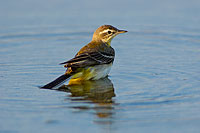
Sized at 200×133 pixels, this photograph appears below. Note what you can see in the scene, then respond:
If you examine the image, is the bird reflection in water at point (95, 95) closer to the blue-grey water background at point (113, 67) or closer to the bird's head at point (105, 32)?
the blue-grey water background at point (113, 67)

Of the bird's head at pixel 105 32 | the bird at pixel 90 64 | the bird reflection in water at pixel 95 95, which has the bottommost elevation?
the bird reflection in water at pixel 95 95

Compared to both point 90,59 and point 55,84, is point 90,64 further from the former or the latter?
point 55,84

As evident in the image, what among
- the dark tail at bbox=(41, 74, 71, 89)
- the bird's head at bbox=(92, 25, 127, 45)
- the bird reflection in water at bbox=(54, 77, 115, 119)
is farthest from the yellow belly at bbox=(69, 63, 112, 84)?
the bird's head at bbox=(92, 25, 127, 45)

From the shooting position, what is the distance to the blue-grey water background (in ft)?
24.8

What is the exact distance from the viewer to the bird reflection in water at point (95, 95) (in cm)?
825

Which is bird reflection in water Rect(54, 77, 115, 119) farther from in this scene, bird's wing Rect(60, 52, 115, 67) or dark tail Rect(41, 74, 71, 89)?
bird's wing Rect(60, 52, 115, 67)

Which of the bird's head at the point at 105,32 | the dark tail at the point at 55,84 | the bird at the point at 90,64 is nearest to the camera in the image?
the dark tail at the point at 55,84

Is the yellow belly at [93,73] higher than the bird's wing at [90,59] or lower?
A: lower

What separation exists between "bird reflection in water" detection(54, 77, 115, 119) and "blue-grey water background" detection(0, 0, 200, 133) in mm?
40

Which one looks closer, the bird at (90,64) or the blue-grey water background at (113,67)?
the blue-grey water background at (113,67)

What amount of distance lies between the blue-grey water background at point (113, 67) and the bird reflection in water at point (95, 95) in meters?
0.04

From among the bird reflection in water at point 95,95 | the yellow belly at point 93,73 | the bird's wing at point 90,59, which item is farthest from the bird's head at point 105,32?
the bird reflection in water at point 95,95

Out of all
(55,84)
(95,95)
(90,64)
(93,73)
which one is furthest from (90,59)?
(95,95)

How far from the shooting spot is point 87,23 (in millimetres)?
15500
